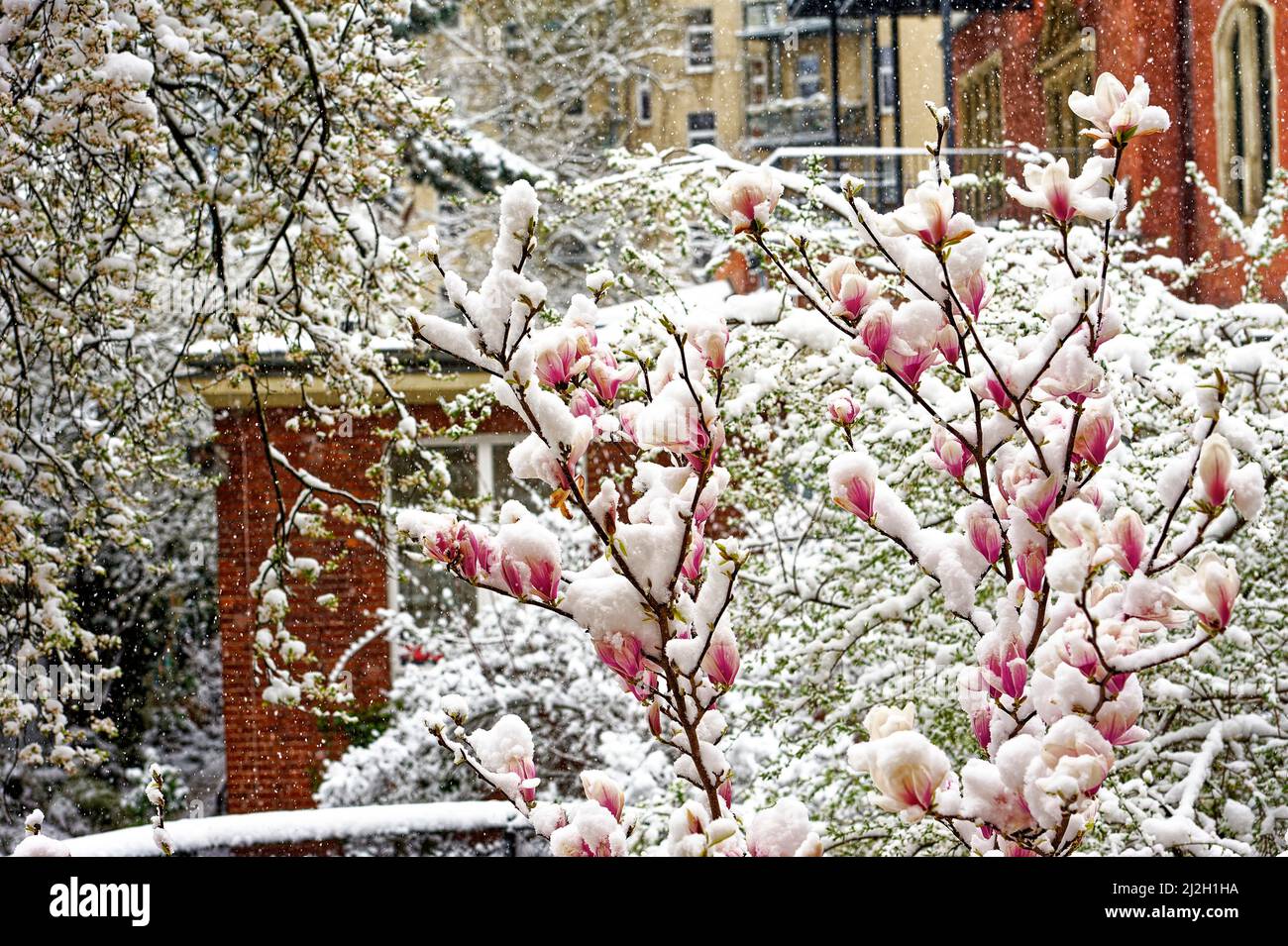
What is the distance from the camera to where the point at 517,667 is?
11.2ft

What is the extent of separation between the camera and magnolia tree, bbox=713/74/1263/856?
2.20ft

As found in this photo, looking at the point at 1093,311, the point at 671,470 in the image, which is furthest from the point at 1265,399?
the point at 671,470

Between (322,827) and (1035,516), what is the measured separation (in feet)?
9.40

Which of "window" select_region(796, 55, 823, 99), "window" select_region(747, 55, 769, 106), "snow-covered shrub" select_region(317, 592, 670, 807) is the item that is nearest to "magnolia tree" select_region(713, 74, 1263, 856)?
"snow-covered shrub" select_region(317, 592, 670, 807)

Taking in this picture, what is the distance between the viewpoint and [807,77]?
16.9ft

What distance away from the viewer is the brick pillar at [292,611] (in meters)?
4.29

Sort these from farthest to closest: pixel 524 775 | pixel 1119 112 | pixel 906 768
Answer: pixel 524 775
pixel 1119 112
pixel 906 768

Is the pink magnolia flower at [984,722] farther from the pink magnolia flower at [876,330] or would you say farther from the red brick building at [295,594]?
the red brick building at [295,594]

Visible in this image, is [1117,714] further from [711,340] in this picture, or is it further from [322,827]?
[322,827]

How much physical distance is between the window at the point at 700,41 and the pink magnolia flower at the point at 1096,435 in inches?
203

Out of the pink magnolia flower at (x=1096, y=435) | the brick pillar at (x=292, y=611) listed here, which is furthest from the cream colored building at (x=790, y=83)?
the pink magnolia flower at (x=1096, y=435)

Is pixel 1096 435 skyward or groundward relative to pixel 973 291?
groundward

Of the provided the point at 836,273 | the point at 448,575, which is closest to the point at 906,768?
the point at 836,273

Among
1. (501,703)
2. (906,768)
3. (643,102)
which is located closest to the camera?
(906,768)
